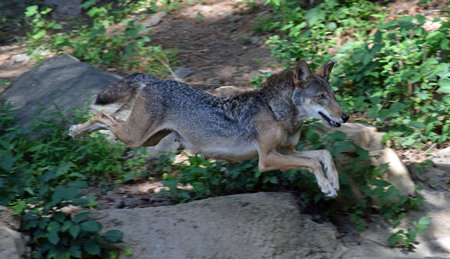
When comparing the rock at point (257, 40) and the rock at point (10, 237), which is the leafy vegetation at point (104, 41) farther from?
the rock at point (10, 237)

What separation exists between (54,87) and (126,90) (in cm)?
312

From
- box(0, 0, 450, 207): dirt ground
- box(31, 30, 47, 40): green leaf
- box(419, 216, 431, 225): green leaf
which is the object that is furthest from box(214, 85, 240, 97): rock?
box(31, 30, 47, 40): green leaf

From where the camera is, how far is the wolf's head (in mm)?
6170

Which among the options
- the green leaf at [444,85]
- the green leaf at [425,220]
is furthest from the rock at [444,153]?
the green leaf at [425,220]

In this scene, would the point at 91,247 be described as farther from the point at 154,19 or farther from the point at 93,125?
the point at 154,19

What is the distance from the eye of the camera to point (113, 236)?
5.48 metres

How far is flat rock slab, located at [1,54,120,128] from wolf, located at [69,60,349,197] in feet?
7.67

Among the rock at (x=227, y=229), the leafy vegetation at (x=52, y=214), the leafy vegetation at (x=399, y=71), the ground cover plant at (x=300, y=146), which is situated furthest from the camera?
the leafy vegetation at (x=399, y=71)

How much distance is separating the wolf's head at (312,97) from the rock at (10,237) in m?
3.45

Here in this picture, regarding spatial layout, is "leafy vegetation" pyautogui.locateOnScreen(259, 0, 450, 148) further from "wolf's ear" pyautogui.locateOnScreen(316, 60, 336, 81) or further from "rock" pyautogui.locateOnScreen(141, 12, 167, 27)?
"rock" pyautogui.locateOnScreen(141, 12, 167, 27)

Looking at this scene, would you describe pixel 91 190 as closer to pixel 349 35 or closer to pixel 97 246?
pixel 97 246

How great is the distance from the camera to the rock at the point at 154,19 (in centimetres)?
1254

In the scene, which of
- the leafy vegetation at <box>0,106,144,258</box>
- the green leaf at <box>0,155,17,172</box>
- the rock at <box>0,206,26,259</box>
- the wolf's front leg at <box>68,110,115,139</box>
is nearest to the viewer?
the rock at <box>0,206,26,259</box>

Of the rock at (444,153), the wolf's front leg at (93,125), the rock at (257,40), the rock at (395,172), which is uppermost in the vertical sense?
the wolf's front leg at (93,125)
